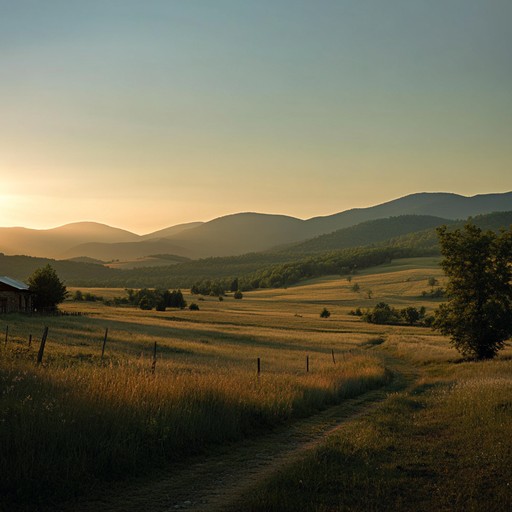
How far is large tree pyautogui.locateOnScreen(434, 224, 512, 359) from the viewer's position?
1479 inches

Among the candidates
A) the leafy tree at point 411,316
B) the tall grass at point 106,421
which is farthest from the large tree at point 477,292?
the leafy tree at point 411,316

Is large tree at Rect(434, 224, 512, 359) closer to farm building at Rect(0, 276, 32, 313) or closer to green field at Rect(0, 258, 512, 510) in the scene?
green field at Rect(0, 258, 512, 510)

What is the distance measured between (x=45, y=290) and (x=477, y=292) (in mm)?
51932

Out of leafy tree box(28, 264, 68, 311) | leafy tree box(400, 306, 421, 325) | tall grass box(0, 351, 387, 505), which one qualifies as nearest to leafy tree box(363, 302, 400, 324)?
leafy tree box(400, 306, 421, 325)

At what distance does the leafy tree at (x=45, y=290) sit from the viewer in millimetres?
69625

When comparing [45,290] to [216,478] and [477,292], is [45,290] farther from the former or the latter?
[216,478]

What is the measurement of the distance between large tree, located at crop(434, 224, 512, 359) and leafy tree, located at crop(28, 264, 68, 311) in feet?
160

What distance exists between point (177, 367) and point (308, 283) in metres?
159

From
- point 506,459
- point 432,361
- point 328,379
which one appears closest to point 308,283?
point 432,361

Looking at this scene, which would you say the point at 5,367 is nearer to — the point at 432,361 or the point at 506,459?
the point at 506,459

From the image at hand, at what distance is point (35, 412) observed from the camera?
9.84 metres

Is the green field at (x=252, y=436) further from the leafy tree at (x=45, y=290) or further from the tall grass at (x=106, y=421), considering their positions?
the leafy tree at (x=45, y=290)

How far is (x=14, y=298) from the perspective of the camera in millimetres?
65938

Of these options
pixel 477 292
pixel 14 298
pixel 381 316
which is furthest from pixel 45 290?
pixel 477 292
